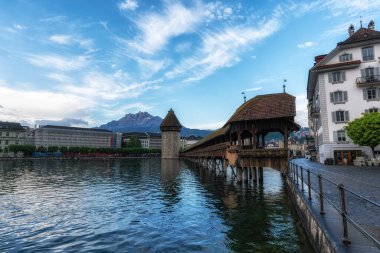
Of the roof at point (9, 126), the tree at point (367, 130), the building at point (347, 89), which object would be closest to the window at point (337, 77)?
the building at point (347, 89)

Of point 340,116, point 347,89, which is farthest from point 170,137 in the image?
point 347,89

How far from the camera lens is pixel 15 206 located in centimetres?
1577

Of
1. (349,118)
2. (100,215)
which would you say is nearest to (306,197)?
(100,215)

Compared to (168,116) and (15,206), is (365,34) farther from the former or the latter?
(168,116)

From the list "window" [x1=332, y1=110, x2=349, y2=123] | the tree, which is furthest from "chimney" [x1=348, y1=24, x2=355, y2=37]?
the tree

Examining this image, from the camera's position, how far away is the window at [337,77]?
39.0m

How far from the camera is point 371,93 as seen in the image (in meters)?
37.6

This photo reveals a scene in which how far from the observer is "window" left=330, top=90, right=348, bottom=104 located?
3881cm

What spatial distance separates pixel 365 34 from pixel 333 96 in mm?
10562

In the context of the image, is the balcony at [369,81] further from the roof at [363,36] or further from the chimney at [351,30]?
the chimney at [351,30]

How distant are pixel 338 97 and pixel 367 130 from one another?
8461 millimetres

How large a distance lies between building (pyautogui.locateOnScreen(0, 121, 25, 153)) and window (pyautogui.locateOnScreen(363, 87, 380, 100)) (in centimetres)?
12469

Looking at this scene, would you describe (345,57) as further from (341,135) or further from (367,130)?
(367,130)

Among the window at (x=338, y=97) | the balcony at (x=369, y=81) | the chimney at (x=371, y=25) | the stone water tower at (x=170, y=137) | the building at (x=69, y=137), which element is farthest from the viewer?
the building at (x=69, y=137)
